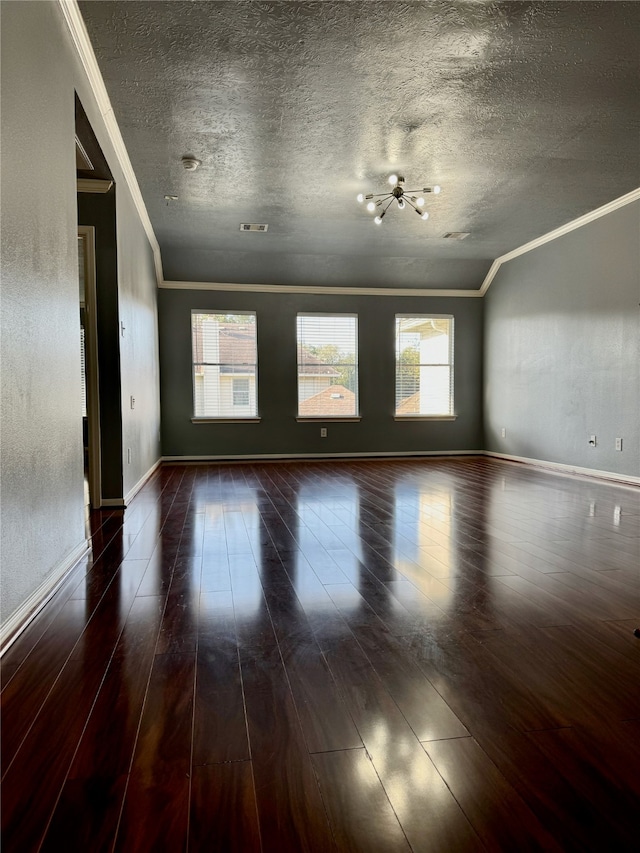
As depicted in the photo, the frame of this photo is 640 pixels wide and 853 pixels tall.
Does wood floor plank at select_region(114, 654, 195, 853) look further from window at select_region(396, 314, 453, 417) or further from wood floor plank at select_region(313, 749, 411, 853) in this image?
window at select_region(396, 314, 453, 417)

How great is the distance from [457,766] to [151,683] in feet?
3.11

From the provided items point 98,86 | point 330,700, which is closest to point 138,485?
point 98,86

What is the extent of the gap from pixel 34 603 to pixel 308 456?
6107mm

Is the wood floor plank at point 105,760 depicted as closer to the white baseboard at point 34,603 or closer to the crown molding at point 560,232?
the white baseboard at point 34,603

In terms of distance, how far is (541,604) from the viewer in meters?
2.25

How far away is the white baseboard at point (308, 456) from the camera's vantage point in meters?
7.85

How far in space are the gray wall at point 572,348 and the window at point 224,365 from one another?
3.92m

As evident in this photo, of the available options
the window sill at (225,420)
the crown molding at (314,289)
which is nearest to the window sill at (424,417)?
the crown molding at (314,289)

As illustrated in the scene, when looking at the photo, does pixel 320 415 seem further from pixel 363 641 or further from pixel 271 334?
pixel 363 641

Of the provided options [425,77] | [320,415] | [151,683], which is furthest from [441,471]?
[151,683]

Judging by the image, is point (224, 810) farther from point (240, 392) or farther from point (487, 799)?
point (240, 392)

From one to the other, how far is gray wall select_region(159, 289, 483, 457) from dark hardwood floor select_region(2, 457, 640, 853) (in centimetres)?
471

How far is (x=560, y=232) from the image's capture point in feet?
21.4

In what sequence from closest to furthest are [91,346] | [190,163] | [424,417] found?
[91,346], [190,163], [424,417]
